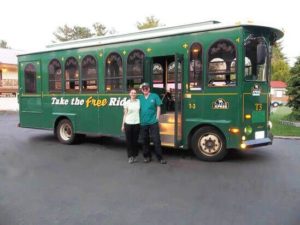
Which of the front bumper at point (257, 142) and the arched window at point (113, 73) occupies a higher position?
the arched window at point (113, 73)

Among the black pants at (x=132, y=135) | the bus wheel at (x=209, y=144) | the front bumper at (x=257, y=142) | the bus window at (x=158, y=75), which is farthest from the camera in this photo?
the bus window at (x=158, y=75)

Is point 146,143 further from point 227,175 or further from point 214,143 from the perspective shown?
point 227,175

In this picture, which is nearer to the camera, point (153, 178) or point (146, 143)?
point (153, 178)

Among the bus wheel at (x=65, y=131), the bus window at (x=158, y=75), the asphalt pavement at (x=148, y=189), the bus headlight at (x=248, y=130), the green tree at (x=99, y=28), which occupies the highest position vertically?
the green tree at (x=99, y=28)

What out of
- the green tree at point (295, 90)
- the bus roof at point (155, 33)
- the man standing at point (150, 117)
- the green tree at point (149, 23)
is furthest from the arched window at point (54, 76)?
the green tree at point (149, 23)

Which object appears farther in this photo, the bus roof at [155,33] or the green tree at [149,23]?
the green tree at [149,23]

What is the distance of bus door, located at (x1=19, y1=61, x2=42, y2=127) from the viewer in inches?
483

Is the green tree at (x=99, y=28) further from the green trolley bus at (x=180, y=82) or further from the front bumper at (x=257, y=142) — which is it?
the front bumper at (x=257, y=142)

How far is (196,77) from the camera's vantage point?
8562 millimetres

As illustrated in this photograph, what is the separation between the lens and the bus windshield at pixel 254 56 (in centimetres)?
789

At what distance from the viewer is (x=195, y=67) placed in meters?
8.57

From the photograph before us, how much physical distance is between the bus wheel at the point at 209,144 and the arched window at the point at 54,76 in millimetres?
4993

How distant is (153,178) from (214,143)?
1.98 m

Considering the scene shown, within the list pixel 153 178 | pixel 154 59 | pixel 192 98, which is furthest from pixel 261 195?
pixel 154 59
